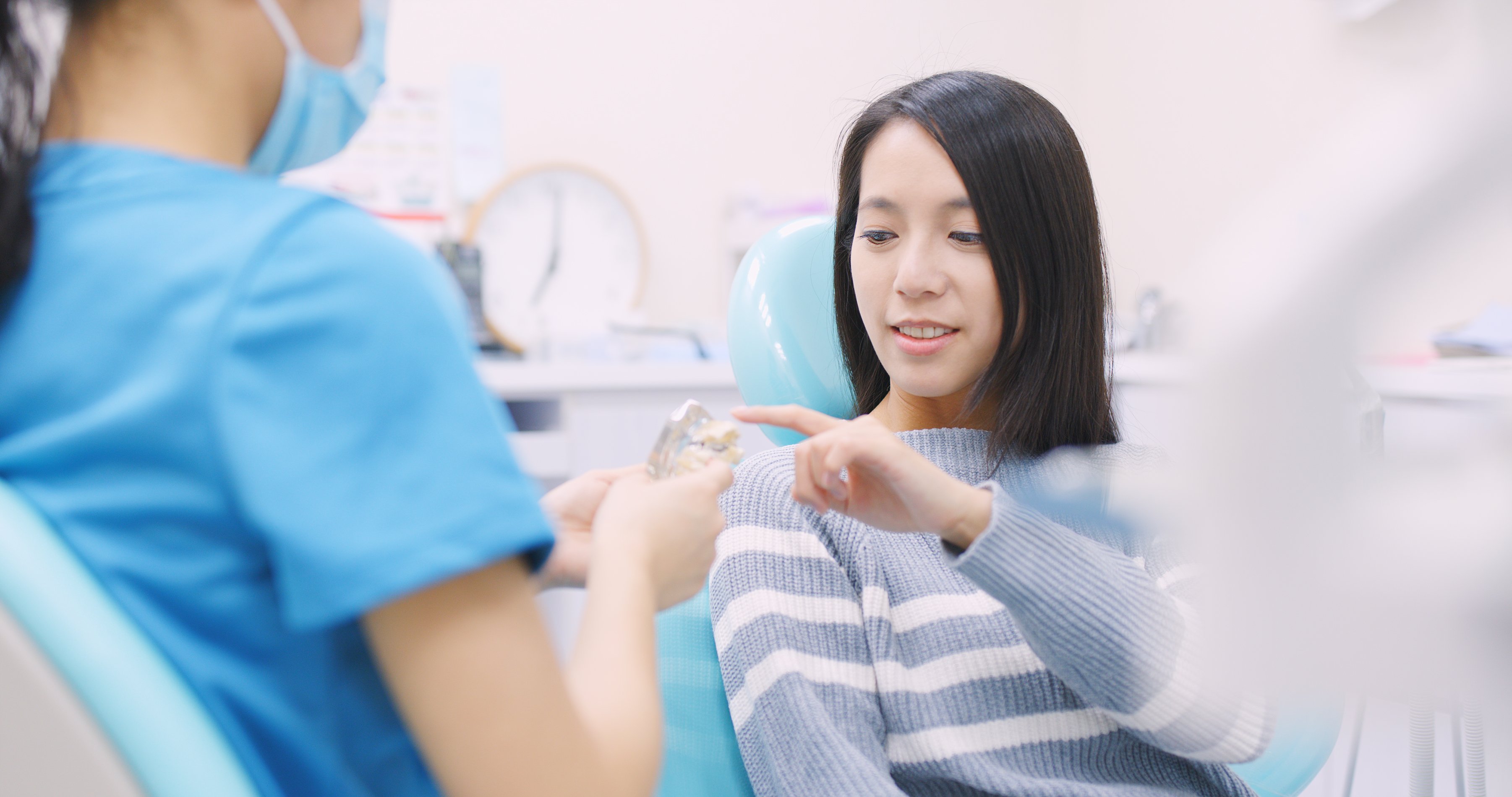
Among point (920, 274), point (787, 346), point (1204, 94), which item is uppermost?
point (1204, 94)

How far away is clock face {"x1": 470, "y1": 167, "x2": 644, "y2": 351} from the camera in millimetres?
2299

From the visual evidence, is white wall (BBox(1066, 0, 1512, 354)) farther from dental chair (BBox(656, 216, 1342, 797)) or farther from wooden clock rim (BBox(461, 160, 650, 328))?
wooden clock rim (BBox(461, 160, 650, 328))

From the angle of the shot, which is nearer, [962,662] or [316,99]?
[316,99]

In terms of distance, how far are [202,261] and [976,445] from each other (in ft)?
2.25

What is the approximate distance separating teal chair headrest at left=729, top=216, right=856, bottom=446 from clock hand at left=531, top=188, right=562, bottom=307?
4.25 feet

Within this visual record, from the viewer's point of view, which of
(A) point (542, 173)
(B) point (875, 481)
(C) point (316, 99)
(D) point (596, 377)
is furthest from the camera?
(A) point (542, 173)

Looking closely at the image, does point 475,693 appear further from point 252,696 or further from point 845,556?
point 845,556

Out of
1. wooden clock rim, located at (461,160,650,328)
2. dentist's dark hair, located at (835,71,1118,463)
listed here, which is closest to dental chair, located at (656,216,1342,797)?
dentist's dark hair, located at (835,71,1118,463)

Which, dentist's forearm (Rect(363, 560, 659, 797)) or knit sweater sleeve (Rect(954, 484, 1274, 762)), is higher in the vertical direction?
dentist's forearm (Rect(363, 560, 659, 797))

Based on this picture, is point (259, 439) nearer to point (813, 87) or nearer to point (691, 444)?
point (691, 444)

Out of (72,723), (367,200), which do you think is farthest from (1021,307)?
(367,200)

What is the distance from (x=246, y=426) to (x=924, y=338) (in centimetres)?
64

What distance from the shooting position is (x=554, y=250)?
233 centimetres

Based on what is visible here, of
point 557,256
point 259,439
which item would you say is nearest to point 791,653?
point 259,439
